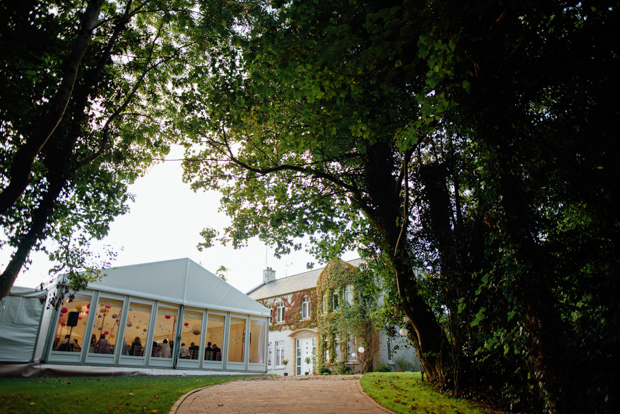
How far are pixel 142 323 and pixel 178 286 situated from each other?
8.94 ft

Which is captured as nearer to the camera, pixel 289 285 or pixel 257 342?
pixel 257 342

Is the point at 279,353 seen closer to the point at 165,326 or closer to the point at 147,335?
the point at 165,326

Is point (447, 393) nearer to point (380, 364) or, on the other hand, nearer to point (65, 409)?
point (65, 409)

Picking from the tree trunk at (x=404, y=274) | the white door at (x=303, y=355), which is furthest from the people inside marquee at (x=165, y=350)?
the white door at (x=303, y=355)

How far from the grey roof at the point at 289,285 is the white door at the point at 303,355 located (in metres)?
3.96

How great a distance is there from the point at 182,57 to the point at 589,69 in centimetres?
934

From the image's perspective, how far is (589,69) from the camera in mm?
5137

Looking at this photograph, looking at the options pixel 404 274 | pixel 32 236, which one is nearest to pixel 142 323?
pixel 32 236

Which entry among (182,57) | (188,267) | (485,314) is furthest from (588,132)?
(188,267)

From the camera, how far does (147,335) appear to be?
14867 millimetres

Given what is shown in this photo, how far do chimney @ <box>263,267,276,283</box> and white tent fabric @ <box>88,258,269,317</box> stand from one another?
693 inches

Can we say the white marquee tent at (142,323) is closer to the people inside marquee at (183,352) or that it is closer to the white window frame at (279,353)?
the people inside marquee at (183,352)

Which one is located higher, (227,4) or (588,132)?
(227,4)

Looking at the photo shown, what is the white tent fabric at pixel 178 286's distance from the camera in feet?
47.8
